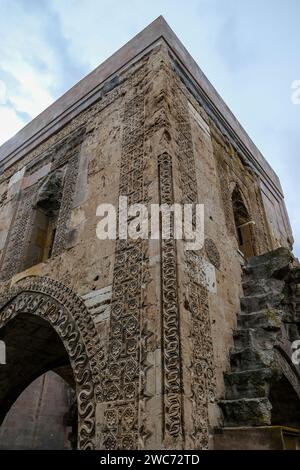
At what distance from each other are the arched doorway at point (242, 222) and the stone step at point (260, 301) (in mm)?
1569

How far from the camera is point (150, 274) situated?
2889mm

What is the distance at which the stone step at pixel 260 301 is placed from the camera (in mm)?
3688

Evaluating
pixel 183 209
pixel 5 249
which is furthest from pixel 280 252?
pixel 5 249

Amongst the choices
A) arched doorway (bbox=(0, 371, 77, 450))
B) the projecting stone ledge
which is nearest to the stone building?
the projecting stone ledge

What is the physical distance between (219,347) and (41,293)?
1992 mm

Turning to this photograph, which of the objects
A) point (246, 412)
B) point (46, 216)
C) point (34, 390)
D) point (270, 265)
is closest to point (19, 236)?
point (46, 216)

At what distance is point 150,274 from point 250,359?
3.87ft

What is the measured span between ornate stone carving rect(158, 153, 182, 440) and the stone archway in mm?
678

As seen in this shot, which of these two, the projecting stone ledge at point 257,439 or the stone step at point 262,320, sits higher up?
the stone step at point 262,320

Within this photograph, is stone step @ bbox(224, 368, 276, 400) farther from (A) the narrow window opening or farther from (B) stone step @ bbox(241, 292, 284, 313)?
(A) the narrow window opening

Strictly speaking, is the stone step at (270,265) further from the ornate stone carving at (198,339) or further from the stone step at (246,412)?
the stone step at (246,412)

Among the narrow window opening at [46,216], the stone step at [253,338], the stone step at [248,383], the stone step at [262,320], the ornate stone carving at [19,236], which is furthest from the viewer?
the narrow window opening at [46,216]

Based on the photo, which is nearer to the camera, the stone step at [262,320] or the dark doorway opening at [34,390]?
the stone step at [262,320]

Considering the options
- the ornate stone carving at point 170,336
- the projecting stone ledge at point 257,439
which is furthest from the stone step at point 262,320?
the ornate stone carving at point 170,336
